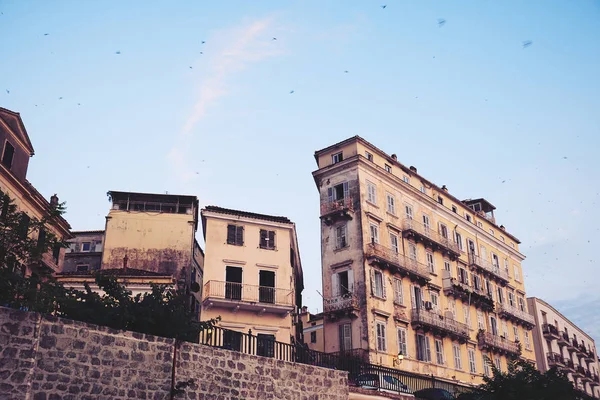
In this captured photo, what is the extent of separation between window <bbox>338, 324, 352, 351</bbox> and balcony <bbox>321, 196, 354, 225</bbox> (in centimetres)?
720

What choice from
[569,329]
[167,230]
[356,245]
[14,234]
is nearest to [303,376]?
[14,234]

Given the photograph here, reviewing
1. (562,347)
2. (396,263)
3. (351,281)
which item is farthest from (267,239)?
(562,347)

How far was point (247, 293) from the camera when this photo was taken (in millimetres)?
38656

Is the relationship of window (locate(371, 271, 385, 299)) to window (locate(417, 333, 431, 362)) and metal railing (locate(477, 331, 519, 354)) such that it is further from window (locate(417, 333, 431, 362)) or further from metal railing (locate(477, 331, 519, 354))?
metal railing (locate(477, 331, 519, 354))

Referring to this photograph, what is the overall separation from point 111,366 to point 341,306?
81.2 feet

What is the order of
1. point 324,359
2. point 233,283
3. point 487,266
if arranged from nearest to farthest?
1. point 324,359
2. point 233,283
3. point 487,266

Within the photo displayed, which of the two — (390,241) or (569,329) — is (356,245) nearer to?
(390,241)

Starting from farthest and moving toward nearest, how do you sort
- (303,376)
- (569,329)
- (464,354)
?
1. (569,329)
2. (464,354)
3. (303,376)

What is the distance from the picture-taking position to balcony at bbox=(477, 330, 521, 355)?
48750mm

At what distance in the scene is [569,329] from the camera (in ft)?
251

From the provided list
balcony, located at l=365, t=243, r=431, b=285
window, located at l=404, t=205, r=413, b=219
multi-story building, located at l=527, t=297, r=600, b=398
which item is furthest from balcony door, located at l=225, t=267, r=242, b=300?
multi-story building, located at l=527, t=297, r=600, b=398

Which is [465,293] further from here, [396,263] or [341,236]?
[341,236]

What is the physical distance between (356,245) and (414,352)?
8173 mm

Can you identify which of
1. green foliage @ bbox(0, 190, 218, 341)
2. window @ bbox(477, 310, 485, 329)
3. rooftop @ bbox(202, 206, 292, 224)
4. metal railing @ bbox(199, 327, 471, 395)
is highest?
rooftop @ bbox(202, 206, 292, 224)
